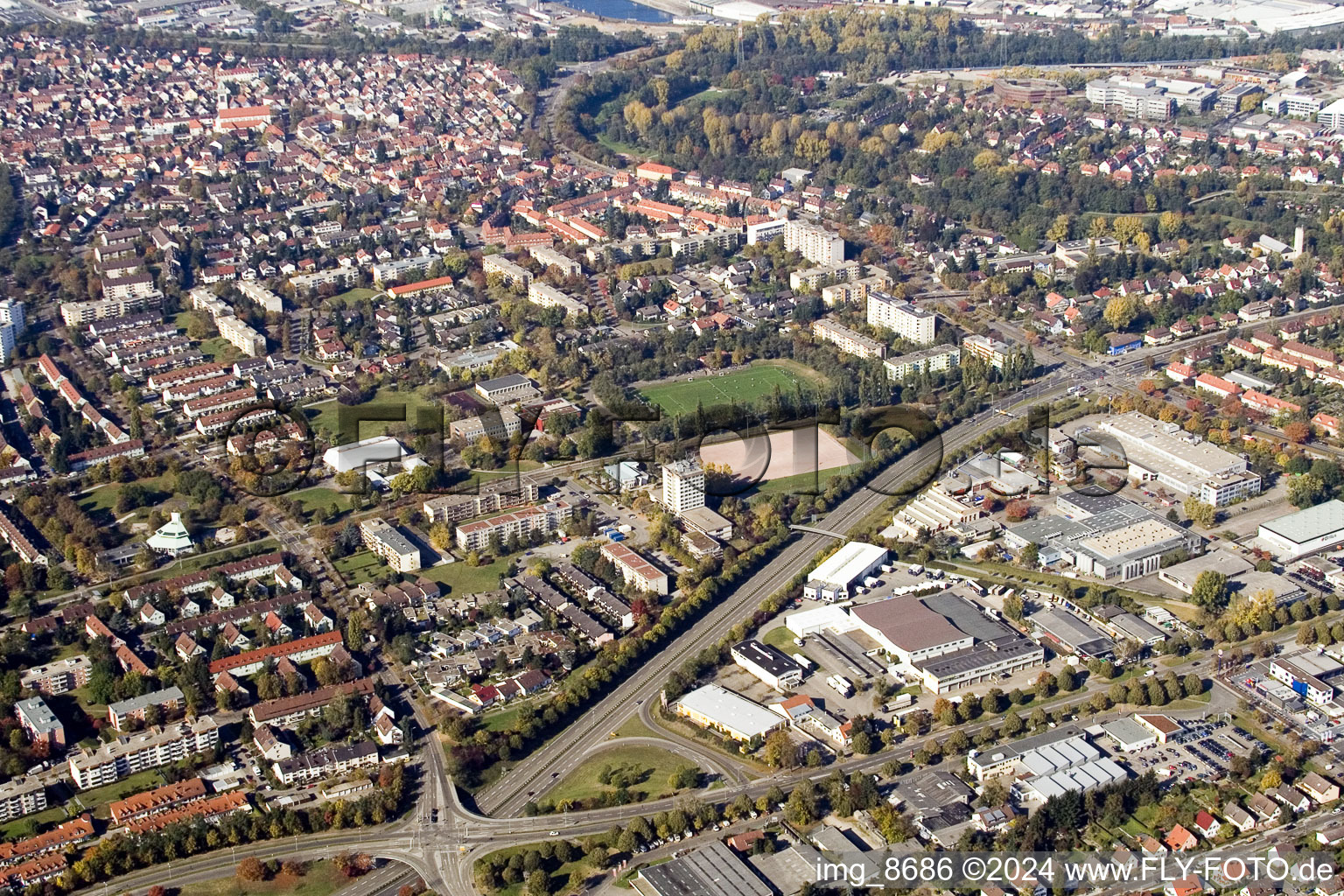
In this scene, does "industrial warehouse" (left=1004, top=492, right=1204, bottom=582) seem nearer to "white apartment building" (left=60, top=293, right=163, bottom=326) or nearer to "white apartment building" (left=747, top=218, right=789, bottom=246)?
"white apartment building" (left=747, top=218, right=789, bottom=246)

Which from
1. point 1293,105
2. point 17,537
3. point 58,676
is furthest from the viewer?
point 1293,105

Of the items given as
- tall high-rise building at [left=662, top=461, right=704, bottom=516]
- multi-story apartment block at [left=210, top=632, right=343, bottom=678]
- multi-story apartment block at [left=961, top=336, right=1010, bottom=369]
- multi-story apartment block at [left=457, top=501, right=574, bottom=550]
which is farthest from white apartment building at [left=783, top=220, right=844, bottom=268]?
multi-story apartment block at [left=210, top=632, right=343, bottom=678]

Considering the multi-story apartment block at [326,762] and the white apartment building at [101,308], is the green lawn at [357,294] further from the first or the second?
the multi-story apartment block at [326,762]

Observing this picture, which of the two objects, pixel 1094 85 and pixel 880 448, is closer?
pixel 880 448

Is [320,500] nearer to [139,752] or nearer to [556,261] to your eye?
[139,752]

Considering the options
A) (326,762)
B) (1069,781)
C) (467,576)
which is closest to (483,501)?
(467,576)

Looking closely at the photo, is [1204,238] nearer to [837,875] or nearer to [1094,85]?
[1094,85]

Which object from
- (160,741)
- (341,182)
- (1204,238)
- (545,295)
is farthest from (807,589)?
(341,182)
